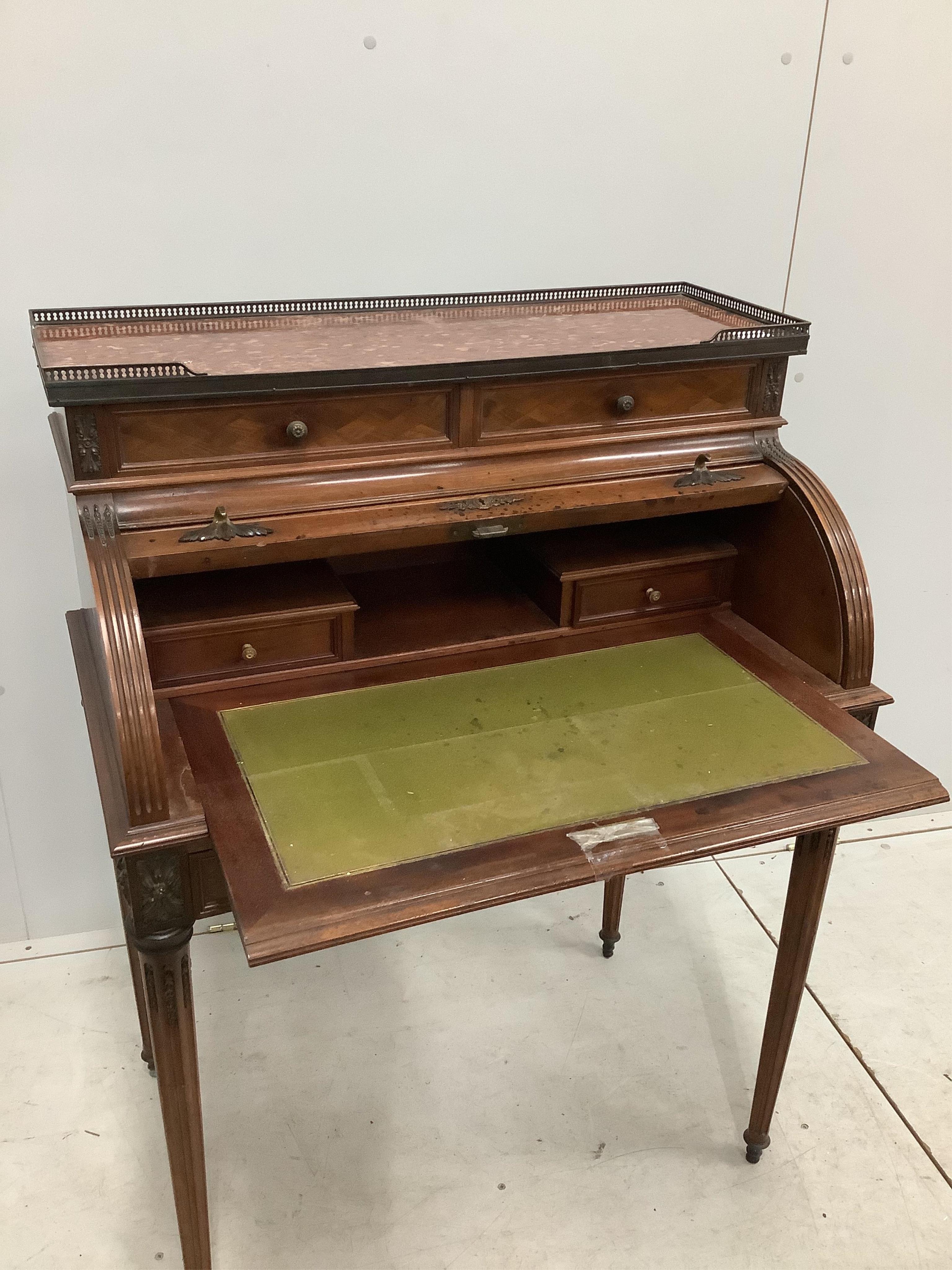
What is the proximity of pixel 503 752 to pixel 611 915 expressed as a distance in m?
1.16

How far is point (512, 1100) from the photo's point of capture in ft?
7.27

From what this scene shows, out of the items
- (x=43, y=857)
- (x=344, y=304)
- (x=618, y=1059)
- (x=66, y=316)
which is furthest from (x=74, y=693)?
(x=618, y=1059)

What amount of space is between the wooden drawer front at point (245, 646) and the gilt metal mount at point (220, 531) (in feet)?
0.55

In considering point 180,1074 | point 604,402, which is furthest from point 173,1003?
point 604,402

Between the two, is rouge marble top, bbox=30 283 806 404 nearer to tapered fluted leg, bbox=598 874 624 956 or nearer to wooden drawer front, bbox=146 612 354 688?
wooden drawer front, bbox=146 612 354 688

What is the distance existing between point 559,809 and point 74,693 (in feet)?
4.46

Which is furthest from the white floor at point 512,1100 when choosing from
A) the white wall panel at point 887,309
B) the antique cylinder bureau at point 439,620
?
the white wall panel at point 887,309

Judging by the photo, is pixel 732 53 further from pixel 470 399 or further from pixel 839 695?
pixel 839 695

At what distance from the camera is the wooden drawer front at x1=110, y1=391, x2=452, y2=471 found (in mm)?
1472

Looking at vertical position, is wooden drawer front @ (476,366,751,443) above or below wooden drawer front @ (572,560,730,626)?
above

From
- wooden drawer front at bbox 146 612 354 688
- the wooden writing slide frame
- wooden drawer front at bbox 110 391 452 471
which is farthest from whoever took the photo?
wooden drawer front at bbox 146 612 354 688

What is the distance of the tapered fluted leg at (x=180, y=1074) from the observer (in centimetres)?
143

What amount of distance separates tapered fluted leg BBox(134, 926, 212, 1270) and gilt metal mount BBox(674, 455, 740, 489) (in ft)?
3.30

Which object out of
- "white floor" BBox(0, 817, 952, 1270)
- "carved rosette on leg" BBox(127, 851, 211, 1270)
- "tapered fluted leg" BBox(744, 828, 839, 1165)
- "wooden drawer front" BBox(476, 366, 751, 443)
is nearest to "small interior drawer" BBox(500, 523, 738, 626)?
"wooden drawer front" BBox(476, 366, 751, 443)
